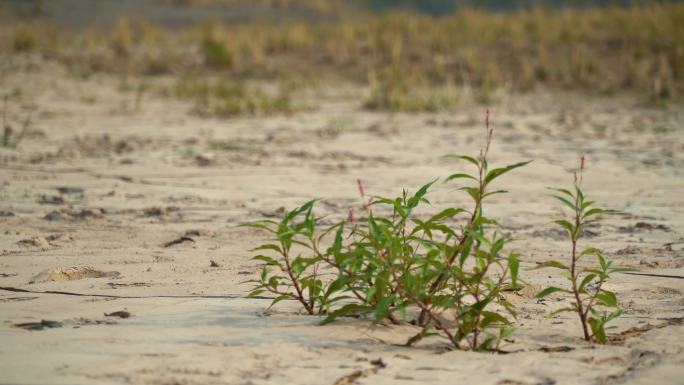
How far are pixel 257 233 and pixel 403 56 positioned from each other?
25.5 ft

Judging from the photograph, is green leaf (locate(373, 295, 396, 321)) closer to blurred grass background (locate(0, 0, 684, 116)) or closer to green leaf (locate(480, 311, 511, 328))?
green leaf (locate(480, 311, 511, 328))

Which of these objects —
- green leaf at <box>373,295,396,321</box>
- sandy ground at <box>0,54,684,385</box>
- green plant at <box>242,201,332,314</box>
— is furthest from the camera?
green plant at <box>242,201,332,314</box>

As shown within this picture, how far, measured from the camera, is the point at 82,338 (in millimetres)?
2492

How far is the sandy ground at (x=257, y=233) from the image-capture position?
7.77 feet

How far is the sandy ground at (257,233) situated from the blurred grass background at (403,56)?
773 millimetres

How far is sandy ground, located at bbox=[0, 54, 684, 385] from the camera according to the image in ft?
7.77

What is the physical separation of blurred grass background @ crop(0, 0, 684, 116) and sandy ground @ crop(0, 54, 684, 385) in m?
0.77

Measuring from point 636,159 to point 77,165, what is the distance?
3.52m

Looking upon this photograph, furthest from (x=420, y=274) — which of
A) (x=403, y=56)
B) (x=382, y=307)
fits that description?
(x=403, y=56)

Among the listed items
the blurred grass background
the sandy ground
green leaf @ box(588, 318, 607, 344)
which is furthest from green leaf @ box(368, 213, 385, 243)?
the blurred grass background

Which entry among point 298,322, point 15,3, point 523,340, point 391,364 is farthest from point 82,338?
point 15,3

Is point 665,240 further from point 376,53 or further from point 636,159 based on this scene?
point 376,53

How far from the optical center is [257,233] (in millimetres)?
4062

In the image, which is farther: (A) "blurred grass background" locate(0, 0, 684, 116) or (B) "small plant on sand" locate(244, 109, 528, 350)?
(A) "blurred grass background" locate(0, 0, 684, 116)
